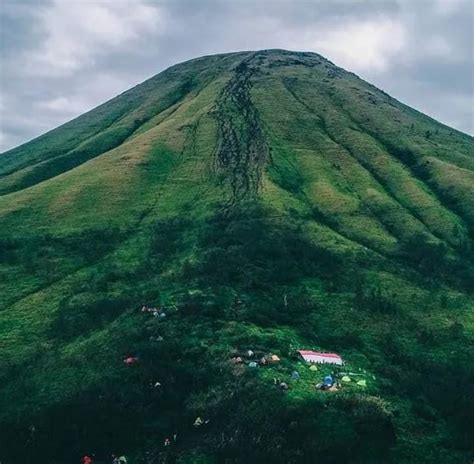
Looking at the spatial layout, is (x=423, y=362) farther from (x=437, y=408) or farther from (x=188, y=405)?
(x=188, y=405)

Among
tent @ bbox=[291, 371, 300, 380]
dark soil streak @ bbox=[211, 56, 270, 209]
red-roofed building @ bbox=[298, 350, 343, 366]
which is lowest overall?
red-roofed building @ bbox=[298, 350, 343, 366]

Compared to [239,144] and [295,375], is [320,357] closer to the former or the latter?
[295,375]

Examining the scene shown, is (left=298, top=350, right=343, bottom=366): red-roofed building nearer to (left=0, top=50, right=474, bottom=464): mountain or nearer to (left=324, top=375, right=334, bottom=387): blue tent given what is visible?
(left=0, top=50, right=474, bottom=464): mountain

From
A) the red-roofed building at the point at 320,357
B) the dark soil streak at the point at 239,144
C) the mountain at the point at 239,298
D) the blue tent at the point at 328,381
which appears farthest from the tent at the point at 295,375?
the dark soil streak at the point at 239,144

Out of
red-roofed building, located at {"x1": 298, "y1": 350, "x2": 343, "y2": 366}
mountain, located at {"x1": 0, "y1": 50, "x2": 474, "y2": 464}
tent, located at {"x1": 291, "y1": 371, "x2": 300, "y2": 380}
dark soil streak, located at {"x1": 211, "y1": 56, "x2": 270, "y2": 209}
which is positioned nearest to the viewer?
mountain, located at {"x1": 0, "y1": 50, "x2": 474, "y2": 464}

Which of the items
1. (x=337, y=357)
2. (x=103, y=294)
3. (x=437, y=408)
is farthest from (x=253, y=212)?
(x=437, y=408)

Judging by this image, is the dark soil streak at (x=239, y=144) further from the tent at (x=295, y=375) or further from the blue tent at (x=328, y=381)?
the blue tent at (x=328, y=381)

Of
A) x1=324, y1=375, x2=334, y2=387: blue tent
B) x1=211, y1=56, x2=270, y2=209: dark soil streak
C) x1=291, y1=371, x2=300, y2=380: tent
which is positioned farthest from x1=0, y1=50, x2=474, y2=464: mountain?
x1=324, y1=375, x2=334, y2=387: blue tent
